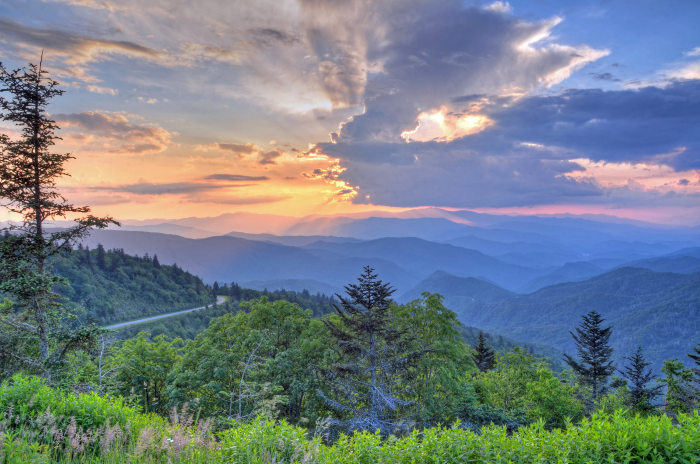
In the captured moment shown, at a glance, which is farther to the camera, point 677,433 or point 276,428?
point 276,428

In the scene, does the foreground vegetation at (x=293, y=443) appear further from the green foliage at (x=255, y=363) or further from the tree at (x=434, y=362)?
the tree at (x=434, y=362)

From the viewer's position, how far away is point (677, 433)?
5.14m

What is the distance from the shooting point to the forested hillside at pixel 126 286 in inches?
3388

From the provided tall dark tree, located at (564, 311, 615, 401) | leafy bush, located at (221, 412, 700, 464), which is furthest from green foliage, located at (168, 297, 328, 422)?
tall dark tree, located at (564, 311, 615, 401)

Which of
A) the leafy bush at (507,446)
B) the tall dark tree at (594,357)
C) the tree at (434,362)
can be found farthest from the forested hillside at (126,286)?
the tall dark tree at (594,357)

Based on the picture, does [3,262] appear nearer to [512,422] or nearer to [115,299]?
[512,422]

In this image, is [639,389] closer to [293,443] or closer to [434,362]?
[434,362]

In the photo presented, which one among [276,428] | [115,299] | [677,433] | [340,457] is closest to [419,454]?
[340,457]

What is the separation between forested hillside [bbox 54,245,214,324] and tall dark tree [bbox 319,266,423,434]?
273 feet

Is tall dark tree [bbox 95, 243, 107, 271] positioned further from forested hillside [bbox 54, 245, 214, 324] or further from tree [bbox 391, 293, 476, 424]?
tree [bbox 391, 293, 476, 424]

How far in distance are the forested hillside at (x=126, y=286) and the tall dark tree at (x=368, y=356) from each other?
8311 cm

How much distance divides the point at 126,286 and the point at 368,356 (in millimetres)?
118229

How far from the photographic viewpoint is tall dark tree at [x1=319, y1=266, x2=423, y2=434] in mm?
17480

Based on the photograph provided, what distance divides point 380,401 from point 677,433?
46.2 feet
